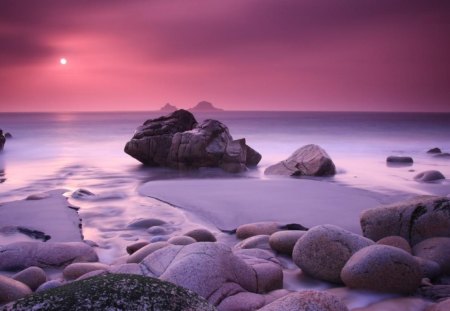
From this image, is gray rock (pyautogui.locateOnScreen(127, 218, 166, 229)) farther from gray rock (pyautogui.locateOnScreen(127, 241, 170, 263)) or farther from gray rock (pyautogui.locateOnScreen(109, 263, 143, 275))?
gray rock (pyautogui.locateOnScreen(109, 263, 143, 275))

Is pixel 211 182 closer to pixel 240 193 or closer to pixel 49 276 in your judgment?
pixel 240 193

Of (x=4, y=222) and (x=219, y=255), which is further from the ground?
(x=219, y=255)

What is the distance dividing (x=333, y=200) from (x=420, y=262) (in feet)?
13.6

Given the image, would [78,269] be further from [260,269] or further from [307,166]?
[307,166]

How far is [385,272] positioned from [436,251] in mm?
1166

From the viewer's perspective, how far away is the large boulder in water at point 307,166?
12383mm

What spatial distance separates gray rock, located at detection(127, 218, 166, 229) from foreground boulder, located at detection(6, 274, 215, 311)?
497 centimetres

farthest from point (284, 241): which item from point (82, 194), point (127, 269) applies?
point (82, 194)

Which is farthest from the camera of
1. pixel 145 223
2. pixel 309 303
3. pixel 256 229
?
pixel 145 223

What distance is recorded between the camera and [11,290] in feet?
13.1

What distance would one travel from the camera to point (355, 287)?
405cm

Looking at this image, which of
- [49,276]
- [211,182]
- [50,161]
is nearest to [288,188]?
[211,182]

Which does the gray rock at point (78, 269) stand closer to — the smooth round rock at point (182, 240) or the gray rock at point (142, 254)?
the gray rock at point (142, 254)

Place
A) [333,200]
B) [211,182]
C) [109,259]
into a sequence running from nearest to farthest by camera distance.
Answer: [109,259], [333,200], [211,182]
